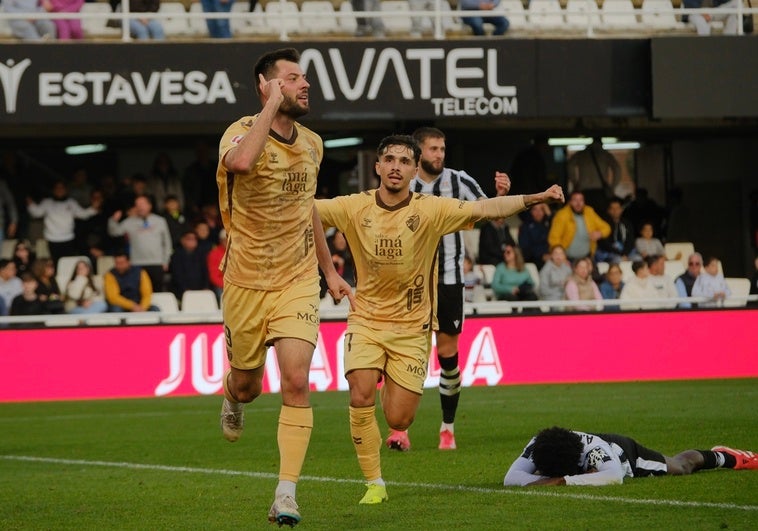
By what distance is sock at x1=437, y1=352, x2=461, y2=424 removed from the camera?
12430 millimetres

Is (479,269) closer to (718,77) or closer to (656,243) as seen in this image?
(656,243)

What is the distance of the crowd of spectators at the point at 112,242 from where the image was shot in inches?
809

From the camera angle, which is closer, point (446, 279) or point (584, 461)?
point (584, 461)

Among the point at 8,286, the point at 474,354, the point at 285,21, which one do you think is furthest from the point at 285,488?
the point at 285,21

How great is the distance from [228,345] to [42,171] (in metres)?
17.7

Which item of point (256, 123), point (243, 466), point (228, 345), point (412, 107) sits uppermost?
point (412, 107)

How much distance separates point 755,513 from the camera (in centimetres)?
836

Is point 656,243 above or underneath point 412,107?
underneath

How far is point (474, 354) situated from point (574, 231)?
3.53 m

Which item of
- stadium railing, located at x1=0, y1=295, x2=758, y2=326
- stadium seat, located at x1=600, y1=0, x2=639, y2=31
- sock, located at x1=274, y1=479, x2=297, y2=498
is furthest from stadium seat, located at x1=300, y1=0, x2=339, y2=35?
sock, located at x1=274, y1=479, x2=297, y2=498

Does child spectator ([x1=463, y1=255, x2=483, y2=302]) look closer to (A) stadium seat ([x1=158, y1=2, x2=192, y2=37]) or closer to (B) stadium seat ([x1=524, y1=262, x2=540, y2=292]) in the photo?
(B) stadium seat ([x1=524, y1=262, x2=540, y2=292])

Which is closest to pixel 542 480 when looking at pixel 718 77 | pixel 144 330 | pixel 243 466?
pixel 243 466

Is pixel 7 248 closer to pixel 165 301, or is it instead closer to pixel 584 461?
pixel 165 301

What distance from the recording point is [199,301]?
20.9m
